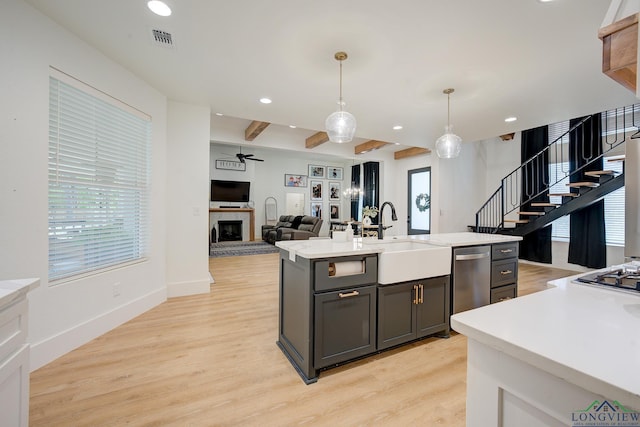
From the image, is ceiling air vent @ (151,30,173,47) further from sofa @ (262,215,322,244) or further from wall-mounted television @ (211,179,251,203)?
→ wall-mounted television @ (211,179,251,203)

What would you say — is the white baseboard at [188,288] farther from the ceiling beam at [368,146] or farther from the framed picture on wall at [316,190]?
the framed picture on wall at [316,190]

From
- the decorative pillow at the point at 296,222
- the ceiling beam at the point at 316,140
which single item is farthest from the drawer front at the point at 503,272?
the decorative pillow at the point at 296,222

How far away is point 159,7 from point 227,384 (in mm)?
2737

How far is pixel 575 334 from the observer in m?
0.72

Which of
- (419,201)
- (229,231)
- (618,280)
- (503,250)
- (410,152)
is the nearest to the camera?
(618,280)

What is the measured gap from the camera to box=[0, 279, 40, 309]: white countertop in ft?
2.95

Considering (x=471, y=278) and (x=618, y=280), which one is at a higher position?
(x=618, y=280)

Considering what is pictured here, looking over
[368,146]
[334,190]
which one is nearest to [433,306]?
[368,146]

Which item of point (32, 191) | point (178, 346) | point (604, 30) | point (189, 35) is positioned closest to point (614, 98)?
point (604, 30)

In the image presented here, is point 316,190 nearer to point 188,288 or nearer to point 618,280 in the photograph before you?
point 188,288

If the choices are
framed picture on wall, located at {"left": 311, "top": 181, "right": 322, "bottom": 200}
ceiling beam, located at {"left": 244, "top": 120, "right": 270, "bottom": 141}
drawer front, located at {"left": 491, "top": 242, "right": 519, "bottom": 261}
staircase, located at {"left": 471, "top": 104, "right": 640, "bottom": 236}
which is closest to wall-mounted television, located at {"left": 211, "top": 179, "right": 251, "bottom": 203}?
framed picture on wall, located at {"left": 311, "top": 181, "right": 322, "bottom": 200}

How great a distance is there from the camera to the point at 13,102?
1902 mm

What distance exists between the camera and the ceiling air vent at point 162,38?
2246 mm

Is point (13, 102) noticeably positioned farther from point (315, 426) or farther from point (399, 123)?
point (399, 123)
